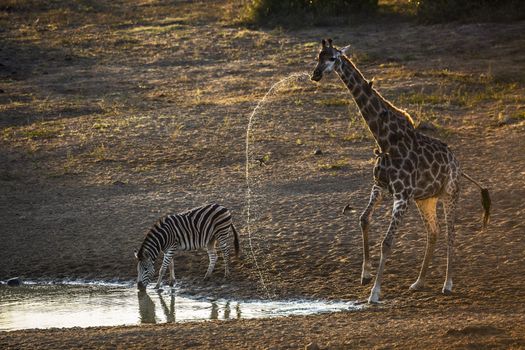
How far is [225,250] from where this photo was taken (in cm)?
1205

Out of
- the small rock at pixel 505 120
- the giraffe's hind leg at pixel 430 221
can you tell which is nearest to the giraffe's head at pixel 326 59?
the giraffe's hind leg at pixel 430 221

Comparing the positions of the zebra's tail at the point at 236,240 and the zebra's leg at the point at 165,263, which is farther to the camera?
the zebra's tail at the point at 236,240

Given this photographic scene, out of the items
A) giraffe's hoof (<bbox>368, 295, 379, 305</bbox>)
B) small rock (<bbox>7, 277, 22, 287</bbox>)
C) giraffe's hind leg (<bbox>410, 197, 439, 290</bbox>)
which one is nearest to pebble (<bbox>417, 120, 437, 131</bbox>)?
giraffe's hind leg (<bbox>410, 197, 439, 290</bbox>)

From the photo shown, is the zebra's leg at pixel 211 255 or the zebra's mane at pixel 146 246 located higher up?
the zebra's mane at pixel 146 246

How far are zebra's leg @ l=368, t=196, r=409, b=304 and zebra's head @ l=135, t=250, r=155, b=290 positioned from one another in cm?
288

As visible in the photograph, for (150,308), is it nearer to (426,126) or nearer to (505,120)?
(426,126)

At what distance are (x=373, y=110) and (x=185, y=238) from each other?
2.85 m

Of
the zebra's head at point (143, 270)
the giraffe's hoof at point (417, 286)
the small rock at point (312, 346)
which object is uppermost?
the small rock at point (312, 346)

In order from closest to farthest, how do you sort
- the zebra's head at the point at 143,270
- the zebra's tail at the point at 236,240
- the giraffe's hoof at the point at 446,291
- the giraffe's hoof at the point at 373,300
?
the giraffe's hoof at the point at 373,300
the giraffe's hoof at the point at 446,291
the zebra's head at the point at 143,270
the zebra's tail at the point at 236,240

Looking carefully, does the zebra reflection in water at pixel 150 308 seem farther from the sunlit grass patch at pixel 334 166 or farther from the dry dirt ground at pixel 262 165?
the sunlit grass patch at pixel 334 166

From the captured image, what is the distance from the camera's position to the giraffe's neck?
10680mm

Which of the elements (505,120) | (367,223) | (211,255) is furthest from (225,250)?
(505,120)

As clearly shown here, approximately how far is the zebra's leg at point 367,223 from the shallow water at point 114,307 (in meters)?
0.43

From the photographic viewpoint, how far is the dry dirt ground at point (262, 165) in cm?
953
